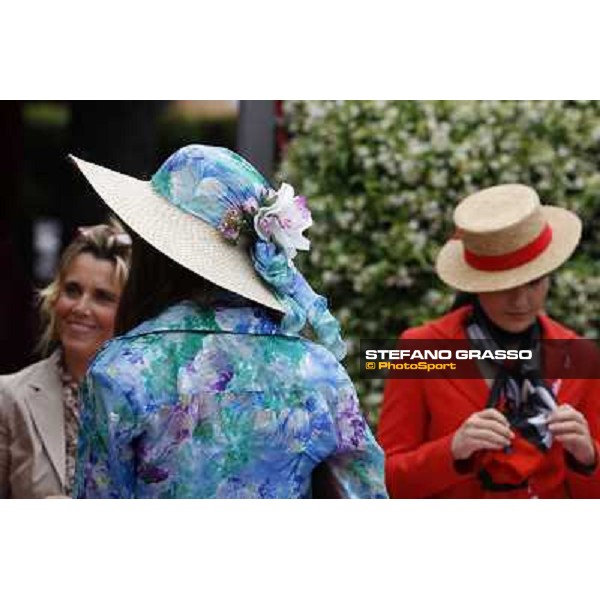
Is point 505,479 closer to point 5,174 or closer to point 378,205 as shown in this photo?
point 378,205

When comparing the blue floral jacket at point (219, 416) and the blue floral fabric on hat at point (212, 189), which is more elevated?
the blue floral fabric on hat at point (212, 189)

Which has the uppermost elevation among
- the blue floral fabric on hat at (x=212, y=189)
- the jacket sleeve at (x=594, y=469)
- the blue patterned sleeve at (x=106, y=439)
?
the blue floral fabric on hat at (x=212, y=189)

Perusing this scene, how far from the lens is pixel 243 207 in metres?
3.12

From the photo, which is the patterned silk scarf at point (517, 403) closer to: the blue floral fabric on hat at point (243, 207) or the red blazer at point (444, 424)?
the red blazer at point (444, 424)

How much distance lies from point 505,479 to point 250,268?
4.10 ft

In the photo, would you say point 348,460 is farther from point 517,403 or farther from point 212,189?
point 517,403

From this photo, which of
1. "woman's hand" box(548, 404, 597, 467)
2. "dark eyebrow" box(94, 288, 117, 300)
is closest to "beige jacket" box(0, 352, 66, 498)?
"dark eyebrow" box(94, 288, 117, 300)

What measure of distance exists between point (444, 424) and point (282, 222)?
39.5 inches

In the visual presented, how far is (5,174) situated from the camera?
12.8 feet

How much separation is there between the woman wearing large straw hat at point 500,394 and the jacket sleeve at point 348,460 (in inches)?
38.1

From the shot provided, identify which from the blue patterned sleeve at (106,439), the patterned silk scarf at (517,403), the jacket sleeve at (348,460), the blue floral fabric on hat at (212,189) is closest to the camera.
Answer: the blue patterned sleeve at (106,439)

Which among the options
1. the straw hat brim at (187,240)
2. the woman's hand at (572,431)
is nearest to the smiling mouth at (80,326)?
the straw hat brim at (187,240)

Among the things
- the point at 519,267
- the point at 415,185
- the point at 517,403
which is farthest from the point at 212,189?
the point at 517,403

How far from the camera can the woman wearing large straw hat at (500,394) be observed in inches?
154
